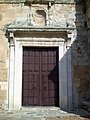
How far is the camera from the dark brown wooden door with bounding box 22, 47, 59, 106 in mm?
7340

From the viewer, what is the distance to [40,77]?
740 centimetres

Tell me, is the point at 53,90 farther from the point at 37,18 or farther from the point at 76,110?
the point at 37,18

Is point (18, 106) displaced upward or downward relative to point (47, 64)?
downward

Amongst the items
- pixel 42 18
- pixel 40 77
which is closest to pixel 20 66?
pixel 40 77

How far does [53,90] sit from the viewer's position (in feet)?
24.2

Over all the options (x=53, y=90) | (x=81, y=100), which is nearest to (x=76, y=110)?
(x=81, y=100)

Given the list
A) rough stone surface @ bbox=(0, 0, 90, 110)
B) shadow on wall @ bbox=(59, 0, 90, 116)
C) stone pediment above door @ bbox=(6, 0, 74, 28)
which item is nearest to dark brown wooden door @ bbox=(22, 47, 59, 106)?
shadow on wall @ bbox=(59, 0, 90, 116)

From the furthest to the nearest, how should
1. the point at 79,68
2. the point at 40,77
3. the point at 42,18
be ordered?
the point at 42,18 → the point at 40,77 → the point at 79,68

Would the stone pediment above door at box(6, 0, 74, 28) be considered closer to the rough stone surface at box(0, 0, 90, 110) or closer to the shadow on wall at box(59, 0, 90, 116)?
the rough stone surface at box(0, 0, 90, 110)

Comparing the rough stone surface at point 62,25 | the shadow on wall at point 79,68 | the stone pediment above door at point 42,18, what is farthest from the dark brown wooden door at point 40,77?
the stone pediment above door at point 42,18

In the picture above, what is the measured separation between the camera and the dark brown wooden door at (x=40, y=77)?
7340mm

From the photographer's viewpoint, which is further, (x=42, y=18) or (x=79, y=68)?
(x=42, y=18)

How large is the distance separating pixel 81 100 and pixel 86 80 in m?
0.67

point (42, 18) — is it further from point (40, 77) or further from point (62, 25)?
point (40, 77)
